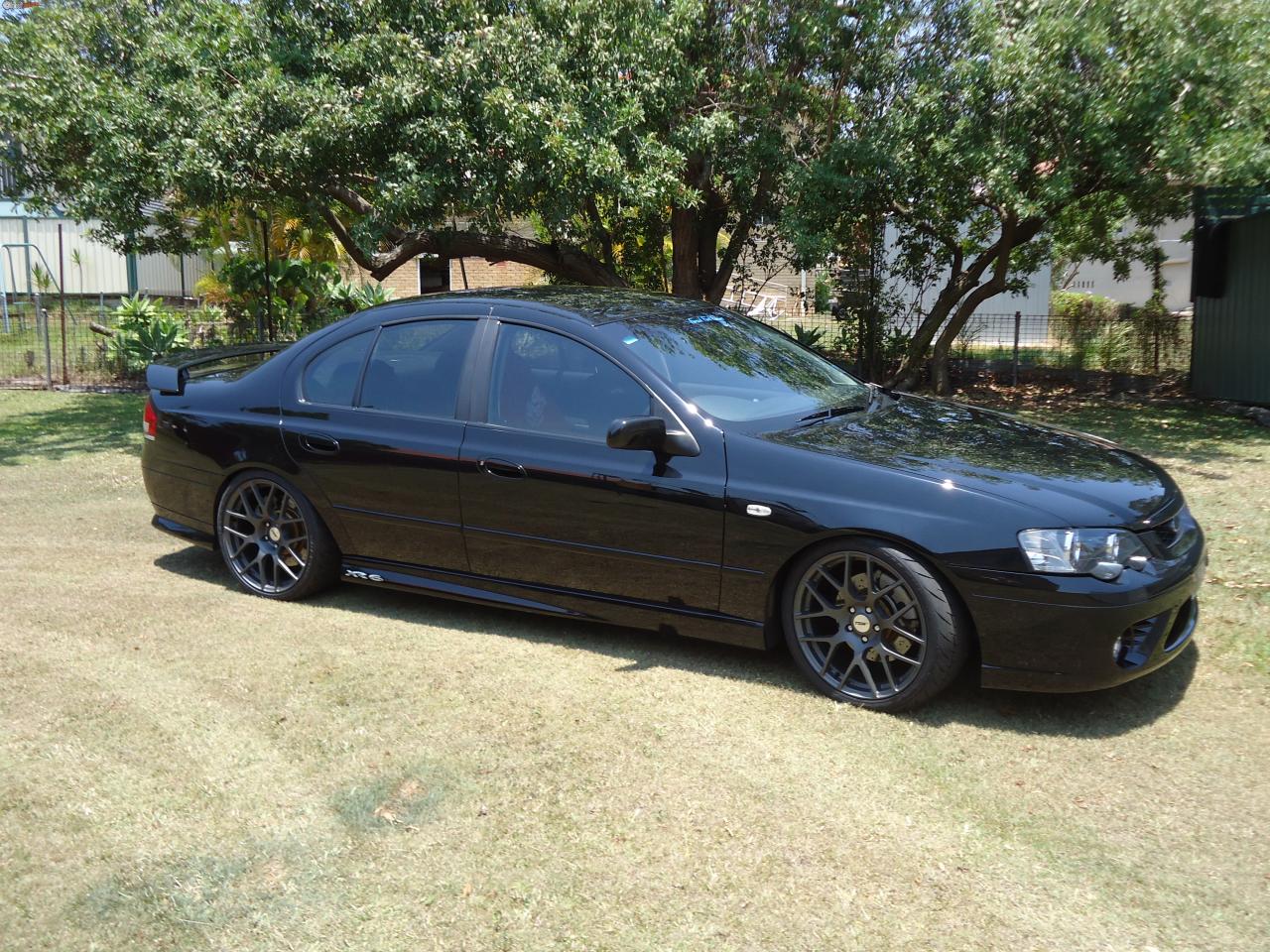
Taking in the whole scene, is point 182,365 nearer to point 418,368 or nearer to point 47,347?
point 418,368

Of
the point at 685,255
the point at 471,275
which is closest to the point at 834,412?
the point at 685,255

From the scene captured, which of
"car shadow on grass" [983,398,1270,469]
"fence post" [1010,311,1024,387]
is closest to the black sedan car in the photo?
"car shadow on grass" [983,398,1270,469]

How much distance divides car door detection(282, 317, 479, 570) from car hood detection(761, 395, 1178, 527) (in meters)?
1.56

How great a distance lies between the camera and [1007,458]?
464 centimetres

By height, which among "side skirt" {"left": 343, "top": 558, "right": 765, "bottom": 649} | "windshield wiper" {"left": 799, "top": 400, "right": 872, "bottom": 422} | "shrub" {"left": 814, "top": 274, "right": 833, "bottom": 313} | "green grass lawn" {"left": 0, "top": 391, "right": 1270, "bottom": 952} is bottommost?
"green grass lawn" {"left": 0, "top": 391, "right": 1270, "bottom": 952}

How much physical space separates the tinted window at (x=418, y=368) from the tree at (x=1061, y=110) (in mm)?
7077

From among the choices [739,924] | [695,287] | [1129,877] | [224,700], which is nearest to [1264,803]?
[1129,877]

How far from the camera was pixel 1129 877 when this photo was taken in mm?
3307

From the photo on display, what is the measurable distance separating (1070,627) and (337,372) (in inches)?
142

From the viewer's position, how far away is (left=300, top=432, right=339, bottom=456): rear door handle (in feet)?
18.2

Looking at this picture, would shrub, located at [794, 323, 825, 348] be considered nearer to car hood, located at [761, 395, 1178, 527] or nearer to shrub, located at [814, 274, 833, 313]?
shrub, located at [814, 274, 833, 313]

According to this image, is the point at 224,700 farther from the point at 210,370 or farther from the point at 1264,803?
the point at 1264,803

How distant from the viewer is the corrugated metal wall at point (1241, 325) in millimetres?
13078

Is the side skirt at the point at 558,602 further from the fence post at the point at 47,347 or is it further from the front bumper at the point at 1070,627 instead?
the fence post at the point at 47,347
